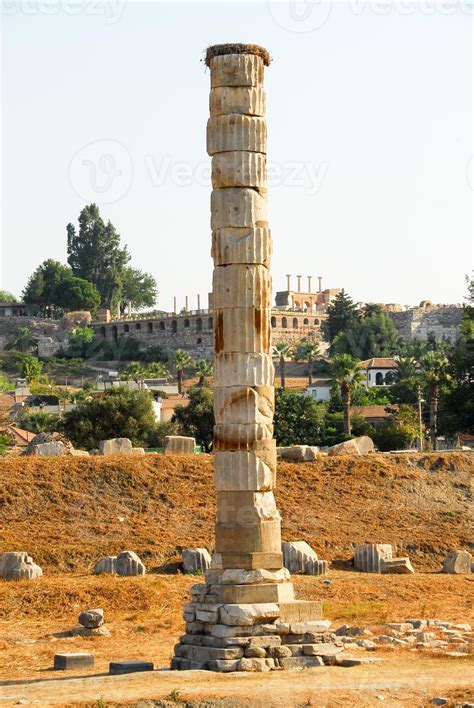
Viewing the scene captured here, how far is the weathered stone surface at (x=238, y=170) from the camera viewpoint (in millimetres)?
19688

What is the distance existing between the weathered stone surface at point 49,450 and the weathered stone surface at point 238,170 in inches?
632

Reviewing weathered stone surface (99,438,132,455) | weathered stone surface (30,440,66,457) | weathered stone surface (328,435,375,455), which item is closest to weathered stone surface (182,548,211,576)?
weathered stone surface (30,440,66,457)

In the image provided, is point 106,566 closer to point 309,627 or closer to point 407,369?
point 309,627

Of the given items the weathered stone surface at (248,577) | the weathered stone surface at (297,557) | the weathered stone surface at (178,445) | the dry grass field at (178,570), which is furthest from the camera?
the weathered stone surface at (178,445)

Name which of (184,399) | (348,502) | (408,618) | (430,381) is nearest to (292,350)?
(184,399)

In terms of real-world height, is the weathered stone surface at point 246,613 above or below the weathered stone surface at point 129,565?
above

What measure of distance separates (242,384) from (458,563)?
1092 centimetres

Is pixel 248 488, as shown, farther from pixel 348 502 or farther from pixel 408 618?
pixel 348 502

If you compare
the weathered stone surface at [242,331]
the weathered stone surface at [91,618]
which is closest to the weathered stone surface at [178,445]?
the weathered stone surface at [91,618]

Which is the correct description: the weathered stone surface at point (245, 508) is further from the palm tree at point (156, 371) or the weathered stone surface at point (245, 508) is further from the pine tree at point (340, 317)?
the pine tree at point (340, 317)

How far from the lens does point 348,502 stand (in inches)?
1294

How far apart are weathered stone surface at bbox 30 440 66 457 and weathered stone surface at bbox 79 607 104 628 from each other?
12.5m

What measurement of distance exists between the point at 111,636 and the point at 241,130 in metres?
7.43

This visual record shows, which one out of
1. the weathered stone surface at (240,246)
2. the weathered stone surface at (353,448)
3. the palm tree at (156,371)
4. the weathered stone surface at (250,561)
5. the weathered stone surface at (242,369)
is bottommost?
the weathered stone surface at (250,561)
